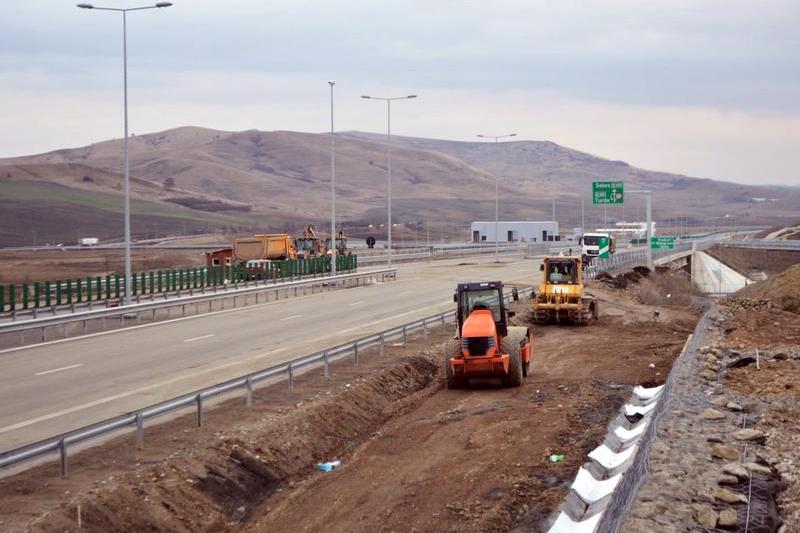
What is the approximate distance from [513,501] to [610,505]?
1.49 meters

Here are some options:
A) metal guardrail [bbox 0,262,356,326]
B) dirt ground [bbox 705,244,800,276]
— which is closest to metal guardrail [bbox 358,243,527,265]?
dirt ground [bbox 705,244,800,276]

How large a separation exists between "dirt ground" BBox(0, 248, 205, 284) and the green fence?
34.6ft

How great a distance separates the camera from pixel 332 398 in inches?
798

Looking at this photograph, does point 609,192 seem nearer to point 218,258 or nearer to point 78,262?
point 218,258

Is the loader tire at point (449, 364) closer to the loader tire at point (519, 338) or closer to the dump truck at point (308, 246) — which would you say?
the loader tire at point (519, 338)

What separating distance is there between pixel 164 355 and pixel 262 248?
32.9m

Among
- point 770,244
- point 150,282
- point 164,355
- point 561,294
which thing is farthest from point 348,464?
point 770,244

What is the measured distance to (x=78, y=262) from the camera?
237 feet

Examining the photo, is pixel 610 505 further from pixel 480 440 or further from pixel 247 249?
pixel 247 249

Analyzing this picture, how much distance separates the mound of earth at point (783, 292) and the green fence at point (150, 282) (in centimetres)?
2384

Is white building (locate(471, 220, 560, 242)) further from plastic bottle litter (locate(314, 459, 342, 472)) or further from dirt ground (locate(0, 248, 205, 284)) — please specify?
plastic bottle litter (locate(314, 459, 342, 472))

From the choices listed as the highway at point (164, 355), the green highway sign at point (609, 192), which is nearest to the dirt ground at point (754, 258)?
the green highway sign at point (609, 192)

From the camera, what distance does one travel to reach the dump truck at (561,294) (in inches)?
1384

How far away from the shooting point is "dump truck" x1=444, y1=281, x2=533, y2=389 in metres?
21.7
